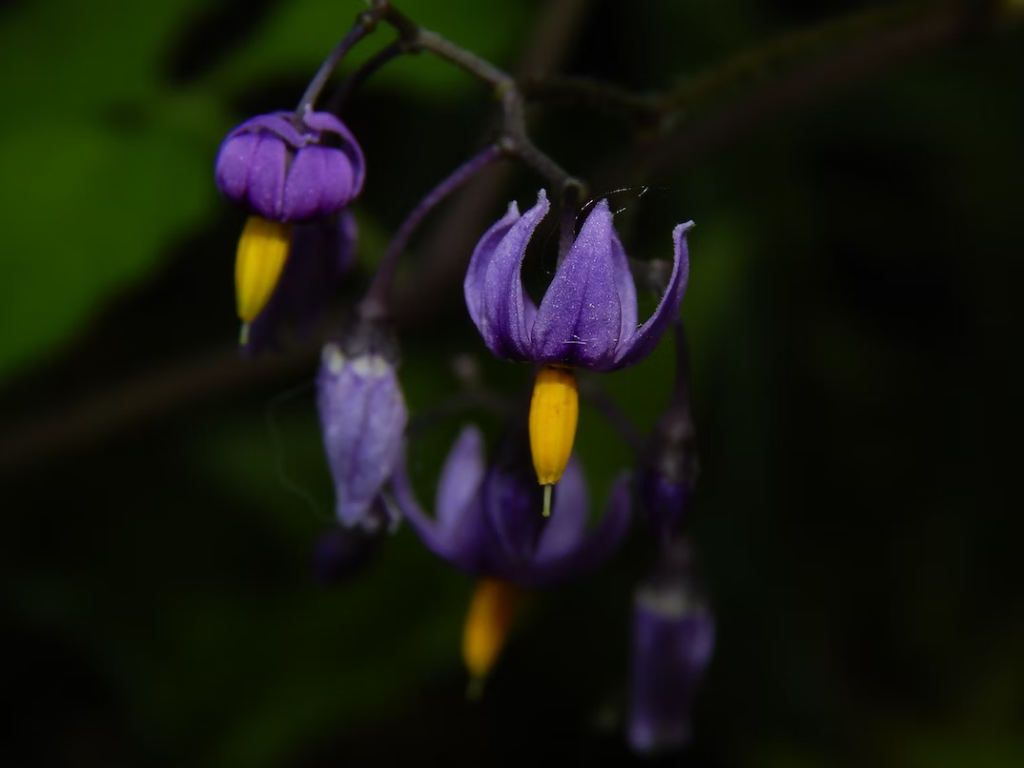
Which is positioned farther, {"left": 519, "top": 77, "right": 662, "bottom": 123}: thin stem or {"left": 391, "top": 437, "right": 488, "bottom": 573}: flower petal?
{"left": 391, "top": 437, "right": 488, "bottom": 573}: flower petal

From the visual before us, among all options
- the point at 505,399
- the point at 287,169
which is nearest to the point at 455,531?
the point at 505,399

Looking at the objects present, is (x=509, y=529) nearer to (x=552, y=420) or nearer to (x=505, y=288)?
(x=552, y=420)

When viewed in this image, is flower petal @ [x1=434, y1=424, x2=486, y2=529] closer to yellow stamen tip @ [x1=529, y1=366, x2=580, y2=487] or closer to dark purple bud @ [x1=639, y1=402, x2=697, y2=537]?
dark purple bud @ [x1=639, y1=402, x2=697, y2=537]

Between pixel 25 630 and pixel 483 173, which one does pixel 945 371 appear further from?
pixel 25 630

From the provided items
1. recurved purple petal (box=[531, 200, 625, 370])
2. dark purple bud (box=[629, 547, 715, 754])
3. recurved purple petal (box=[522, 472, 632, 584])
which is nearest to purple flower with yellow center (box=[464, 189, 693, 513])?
recurved purple petal (box=[531, 200, 625, 370])


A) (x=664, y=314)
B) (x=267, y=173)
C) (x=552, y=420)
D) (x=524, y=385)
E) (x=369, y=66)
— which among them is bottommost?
(x=524, y=385)

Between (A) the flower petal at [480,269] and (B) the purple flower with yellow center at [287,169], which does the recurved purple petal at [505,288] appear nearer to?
(A) the flower petal at [480,269]
